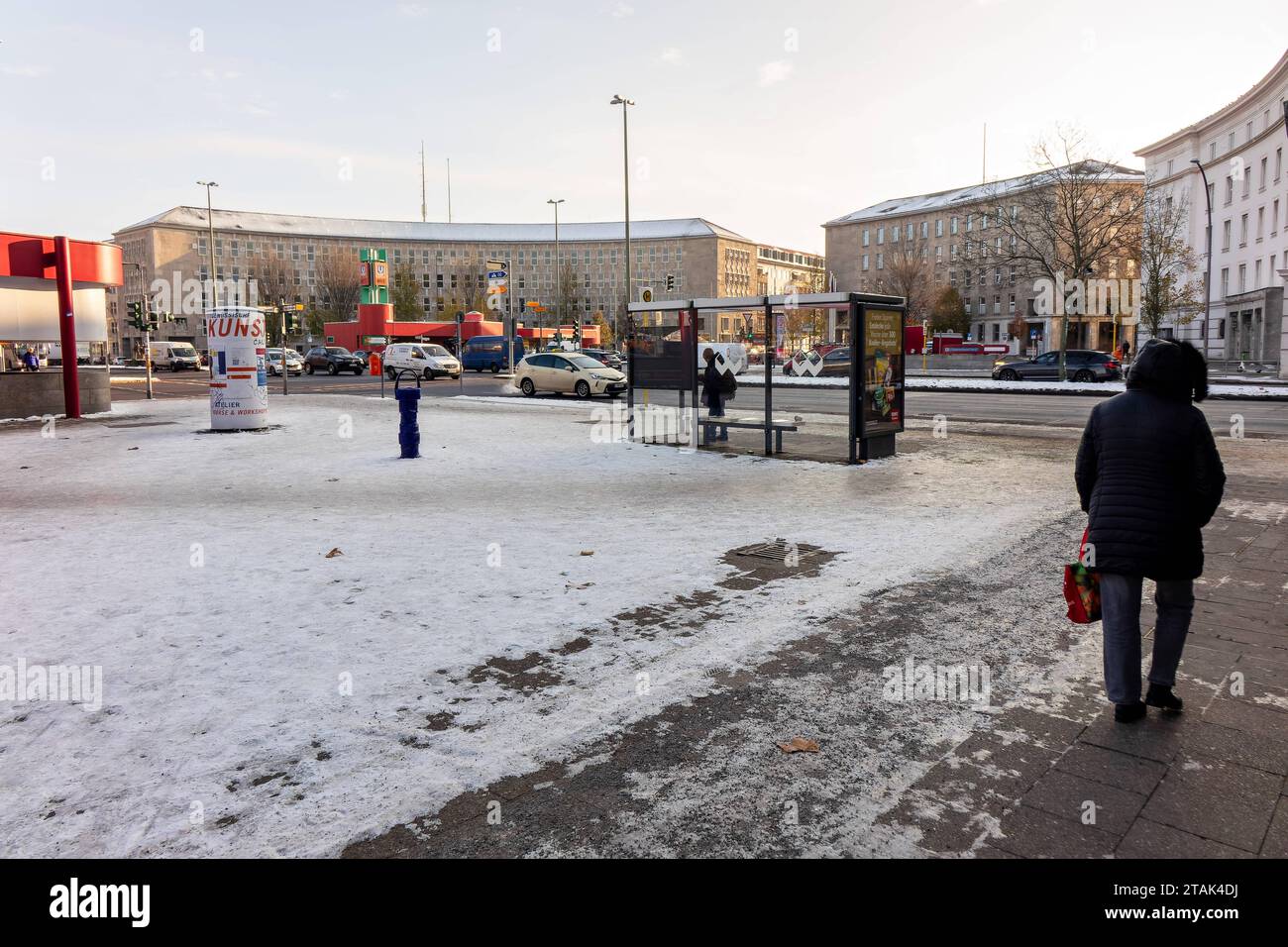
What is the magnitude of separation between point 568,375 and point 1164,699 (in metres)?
25.9

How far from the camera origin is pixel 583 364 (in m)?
29.1

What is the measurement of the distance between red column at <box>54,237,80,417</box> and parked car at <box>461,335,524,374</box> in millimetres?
30780

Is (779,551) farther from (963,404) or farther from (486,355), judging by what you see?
(486,355)

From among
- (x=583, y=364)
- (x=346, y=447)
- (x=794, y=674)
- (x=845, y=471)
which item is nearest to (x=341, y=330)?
(x=583, y=364)

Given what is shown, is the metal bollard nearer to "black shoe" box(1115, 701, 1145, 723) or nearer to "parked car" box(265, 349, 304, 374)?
"black shoe" box(1115, 701, 1145, 723)

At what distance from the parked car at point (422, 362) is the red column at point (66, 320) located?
20.5m

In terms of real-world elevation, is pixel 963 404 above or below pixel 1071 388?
below

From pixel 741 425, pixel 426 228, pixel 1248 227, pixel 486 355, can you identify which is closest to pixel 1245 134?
pixel 1248 227

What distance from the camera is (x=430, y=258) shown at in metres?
132

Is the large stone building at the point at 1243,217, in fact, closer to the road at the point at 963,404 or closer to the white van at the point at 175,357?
the road at the point at 963,404
